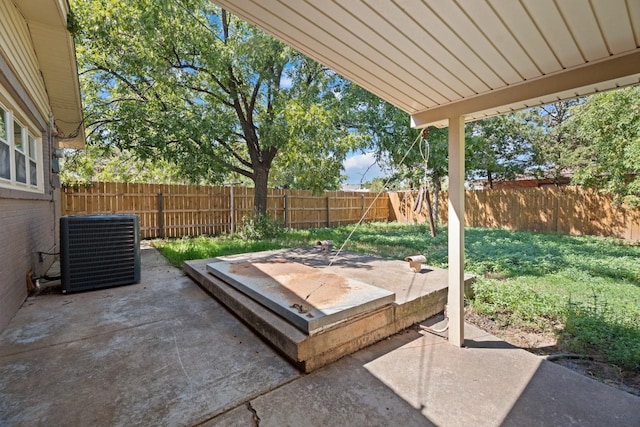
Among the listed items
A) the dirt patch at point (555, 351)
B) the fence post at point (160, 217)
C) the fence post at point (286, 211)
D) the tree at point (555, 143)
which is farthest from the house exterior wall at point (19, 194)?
the tree at point (555, 143)

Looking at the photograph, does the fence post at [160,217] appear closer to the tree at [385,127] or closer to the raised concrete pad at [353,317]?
the raised concrete pad at [353,317]

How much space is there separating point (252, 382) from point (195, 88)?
27.5 feet

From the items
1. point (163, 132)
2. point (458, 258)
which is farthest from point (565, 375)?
point (163, 132)

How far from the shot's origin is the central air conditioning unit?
3348mm

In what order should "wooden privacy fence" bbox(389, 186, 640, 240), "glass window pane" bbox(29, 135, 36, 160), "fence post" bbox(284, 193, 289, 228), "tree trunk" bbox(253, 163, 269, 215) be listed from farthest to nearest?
"fence post" bbox(284, 193, 289, 228) < "tree trunk" bbox(253, 163, 269, 215) < "wooden privacy fence" bbox(389, 186, 640, 240) < "glass window pane" bbox(29, 135, 36, 160)

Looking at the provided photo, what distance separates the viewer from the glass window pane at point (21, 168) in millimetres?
3358

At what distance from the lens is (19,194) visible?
A: 2.92m

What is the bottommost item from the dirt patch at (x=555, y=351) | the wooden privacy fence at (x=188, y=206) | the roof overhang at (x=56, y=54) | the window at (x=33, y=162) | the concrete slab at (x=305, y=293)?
the dirt patch at (x=555, y=351)

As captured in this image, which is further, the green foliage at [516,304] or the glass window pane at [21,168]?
the glass window pane at [21,168]

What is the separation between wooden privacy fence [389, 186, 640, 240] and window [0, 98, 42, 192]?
43.4 ft

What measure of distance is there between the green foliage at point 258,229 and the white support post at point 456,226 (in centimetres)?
641

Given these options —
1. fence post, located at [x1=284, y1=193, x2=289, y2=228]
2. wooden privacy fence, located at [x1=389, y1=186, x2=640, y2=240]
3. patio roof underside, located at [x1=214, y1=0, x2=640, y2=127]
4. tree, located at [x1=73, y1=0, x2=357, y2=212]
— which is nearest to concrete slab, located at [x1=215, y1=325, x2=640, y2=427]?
patio roof underside, located at [x1=214, y1=0, x2=640, y2=127]

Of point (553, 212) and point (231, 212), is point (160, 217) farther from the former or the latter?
point (553, 212)

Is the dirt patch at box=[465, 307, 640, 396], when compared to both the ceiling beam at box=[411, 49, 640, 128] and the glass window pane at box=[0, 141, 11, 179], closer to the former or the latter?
→ the ceiling beam at box=[411, 49, 640, 128]
